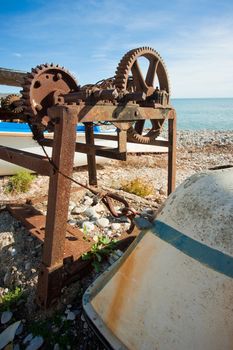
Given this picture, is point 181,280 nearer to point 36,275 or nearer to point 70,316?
point 70,316

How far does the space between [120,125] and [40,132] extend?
0.92 meters

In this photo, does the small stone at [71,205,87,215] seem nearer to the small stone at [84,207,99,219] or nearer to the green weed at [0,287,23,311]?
the small stone at [84,207,99,219]

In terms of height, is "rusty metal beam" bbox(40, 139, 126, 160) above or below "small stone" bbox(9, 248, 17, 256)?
above

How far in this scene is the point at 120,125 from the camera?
112 inches

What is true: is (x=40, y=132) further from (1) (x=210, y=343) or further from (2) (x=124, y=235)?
(1) (x=210, y=343)

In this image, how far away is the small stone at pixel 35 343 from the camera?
7.38 ft

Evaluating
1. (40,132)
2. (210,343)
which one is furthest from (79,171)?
(210,343)

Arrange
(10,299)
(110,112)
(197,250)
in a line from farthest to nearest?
(10,299) < (110,112) < (197,250)

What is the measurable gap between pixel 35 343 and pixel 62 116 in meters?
1.84

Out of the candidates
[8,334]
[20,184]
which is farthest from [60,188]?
[20,184]

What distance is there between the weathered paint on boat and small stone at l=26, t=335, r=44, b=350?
30.8 inches

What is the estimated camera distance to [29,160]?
2643mm

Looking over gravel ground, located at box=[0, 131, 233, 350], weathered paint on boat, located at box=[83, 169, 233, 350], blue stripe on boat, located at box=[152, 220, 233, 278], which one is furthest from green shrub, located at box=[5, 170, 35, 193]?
blue stripe on boat, located at box=[152, 220, 233, 278]

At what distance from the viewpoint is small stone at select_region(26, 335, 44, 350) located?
2.25 meters
